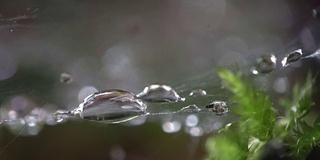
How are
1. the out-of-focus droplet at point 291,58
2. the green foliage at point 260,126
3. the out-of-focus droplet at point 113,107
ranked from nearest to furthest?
the green foliage at point 260,126 → the out-of-focus droplet at point 113,107 → the out-of-focus droplet at point 291,58

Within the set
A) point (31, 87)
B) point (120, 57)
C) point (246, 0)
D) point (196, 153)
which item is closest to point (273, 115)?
point (196, 153)

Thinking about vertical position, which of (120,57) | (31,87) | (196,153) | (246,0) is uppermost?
(246,0)

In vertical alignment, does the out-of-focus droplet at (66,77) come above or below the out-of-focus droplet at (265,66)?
above

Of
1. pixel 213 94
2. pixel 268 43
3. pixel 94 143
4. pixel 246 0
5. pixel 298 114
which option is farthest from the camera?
pixel 246 0

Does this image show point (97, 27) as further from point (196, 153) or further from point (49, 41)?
point (196, 153)

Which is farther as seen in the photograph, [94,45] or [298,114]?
[94,45]

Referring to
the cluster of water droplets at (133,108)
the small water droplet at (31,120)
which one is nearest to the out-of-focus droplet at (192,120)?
the cluster of water droplets at (133,108)

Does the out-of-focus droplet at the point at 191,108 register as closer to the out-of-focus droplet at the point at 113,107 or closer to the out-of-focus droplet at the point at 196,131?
the out-of-focus droplet at the point at 113,107
